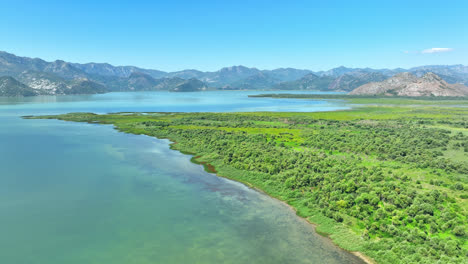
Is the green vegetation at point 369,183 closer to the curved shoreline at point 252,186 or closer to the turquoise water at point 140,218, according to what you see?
the curved shoreline at point 252,186

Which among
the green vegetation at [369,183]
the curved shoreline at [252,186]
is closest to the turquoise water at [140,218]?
the curved shoreline at [252,186]

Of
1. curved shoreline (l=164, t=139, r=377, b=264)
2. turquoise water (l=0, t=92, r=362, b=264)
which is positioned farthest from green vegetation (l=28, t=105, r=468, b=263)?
turquoise water (l=0, t=92, r=362, b=264)

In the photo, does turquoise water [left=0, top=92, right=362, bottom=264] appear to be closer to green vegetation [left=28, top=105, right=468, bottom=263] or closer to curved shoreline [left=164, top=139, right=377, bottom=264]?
curved shoreline [left=164, top=139, right=377, bottom=264]

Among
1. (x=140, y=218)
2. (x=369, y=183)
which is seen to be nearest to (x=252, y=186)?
(x=369, y=183)

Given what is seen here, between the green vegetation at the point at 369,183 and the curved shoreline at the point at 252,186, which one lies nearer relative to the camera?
the curved shoreline at the point at 252,186

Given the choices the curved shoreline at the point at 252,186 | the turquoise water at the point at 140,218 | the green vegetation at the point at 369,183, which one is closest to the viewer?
the curved shoreline at the point at 252,186

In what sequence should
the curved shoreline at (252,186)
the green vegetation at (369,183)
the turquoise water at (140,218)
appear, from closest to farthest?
the curved shoreline at (252,186)
the turquoise water at (140,218)
the green vegetation at (369,183)

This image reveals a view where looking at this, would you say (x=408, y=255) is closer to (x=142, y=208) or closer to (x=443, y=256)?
(x=443, y=256)

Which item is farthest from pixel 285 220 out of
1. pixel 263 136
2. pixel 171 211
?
pixel 263 136
